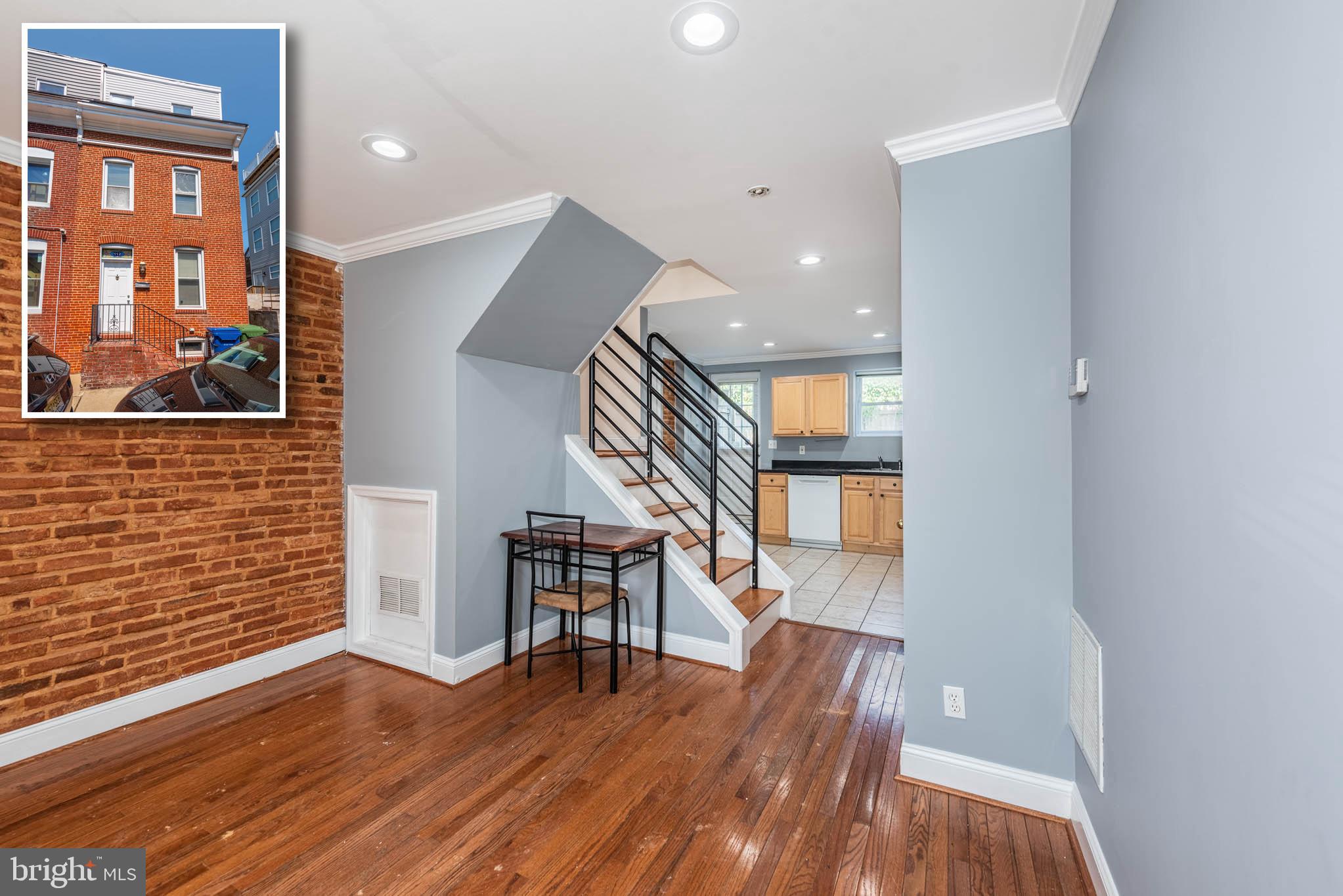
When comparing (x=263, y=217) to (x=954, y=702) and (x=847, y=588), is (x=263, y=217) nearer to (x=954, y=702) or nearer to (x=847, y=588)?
(x=954, y=702)

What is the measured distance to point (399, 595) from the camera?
3262mm

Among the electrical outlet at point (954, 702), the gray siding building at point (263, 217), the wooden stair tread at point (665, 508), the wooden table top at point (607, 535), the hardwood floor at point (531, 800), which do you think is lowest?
the hardwood floor at point (531, 800)

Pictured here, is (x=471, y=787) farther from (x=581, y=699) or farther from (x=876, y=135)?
(x=876, y=135)

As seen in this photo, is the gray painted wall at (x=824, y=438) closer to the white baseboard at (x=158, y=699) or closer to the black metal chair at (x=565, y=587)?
the black metal chair at (x=565, y=587)

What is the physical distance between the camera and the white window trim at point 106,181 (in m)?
1.17

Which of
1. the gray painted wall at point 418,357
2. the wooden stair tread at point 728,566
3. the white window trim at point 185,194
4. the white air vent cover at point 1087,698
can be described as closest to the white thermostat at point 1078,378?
the white air vent cover at point 1087,698

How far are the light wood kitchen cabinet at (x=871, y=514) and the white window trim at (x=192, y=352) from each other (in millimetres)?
6049

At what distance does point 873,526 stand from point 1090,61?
5.27m

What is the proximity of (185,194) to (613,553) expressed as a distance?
6.75 feet

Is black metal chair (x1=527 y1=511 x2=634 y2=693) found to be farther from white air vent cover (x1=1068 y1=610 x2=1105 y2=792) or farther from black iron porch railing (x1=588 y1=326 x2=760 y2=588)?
white air vent cover (x1=1068 y1=610 x2=1105 y2=792)

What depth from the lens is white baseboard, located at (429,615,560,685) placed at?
298cm

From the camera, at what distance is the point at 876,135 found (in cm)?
213

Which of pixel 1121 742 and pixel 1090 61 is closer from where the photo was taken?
pixel 1121 742

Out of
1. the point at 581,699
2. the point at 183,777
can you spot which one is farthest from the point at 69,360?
the point at 581,699
